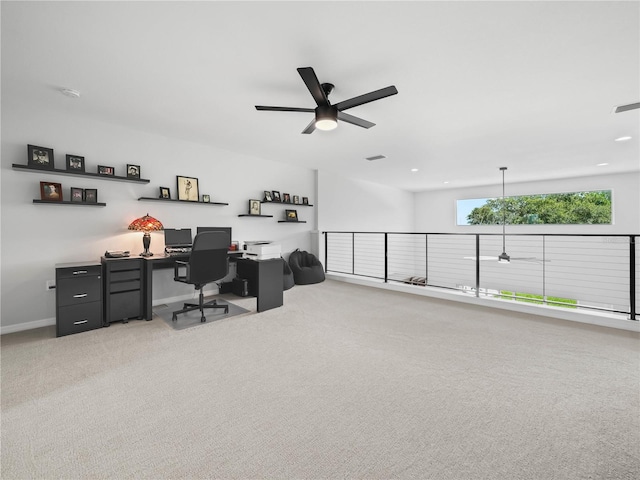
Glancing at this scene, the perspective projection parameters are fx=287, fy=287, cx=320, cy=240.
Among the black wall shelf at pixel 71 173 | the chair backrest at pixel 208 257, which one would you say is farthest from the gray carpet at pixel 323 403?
the black wall shelf at pixel 71 173

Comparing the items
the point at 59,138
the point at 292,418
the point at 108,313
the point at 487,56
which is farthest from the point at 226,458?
the point at 59,138

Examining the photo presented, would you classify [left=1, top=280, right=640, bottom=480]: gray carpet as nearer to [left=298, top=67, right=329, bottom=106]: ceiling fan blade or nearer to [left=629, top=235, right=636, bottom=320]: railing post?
[left=629, top=235, right=636, bottom=320]: railing post

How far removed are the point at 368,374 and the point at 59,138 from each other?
14.3ft

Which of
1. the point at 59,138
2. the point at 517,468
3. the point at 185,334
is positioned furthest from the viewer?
the point at 59,138

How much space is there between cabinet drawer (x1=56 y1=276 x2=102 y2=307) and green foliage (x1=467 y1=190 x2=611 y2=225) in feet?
31.2

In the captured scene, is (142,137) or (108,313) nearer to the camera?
(108,313)

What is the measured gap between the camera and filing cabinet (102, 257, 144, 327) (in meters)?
3.26

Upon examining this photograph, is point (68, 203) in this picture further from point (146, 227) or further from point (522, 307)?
point (522, 307)

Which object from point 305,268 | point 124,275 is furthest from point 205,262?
point 305,268

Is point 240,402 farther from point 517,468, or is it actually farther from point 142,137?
point 142,137

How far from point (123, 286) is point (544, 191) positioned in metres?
9.62

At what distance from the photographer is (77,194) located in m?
3.53

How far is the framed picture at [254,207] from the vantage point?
211 inches

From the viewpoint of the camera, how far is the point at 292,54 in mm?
2326
